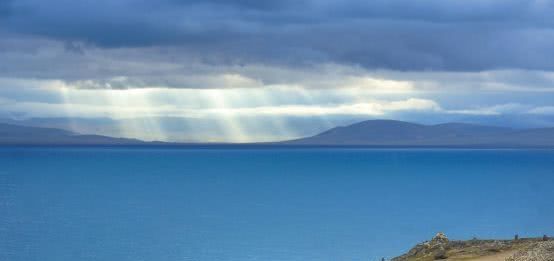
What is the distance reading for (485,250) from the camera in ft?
169

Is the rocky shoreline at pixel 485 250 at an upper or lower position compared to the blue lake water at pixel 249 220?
lower

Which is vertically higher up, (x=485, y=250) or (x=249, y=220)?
(x=249, y=220)

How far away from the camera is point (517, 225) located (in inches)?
4513

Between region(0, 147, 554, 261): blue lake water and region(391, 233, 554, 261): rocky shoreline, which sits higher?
region(0, 147, 554, 261): blue lake water

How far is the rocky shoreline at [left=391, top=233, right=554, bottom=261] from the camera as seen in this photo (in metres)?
46.1

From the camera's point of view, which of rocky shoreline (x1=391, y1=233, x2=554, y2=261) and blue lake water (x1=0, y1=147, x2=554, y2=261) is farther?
blue lake water (x1=0, y1=147, x2=554, y2=261)

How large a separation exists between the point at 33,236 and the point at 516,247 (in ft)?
226

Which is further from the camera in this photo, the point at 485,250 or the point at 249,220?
the point at 249,220

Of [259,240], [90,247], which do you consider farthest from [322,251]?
[90,247]

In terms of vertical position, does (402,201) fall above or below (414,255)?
above

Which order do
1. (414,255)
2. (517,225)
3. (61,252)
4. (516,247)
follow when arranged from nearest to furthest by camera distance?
(516,247), (414,255), (61,252), (517,225)

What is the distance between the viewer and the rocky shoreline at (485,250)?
46125 mm

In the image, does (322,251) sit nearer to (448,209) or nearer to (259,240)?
(259,240)

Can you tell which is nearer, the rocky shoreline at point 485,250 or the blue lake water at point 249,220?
the rocky shoreline at point 485,250
